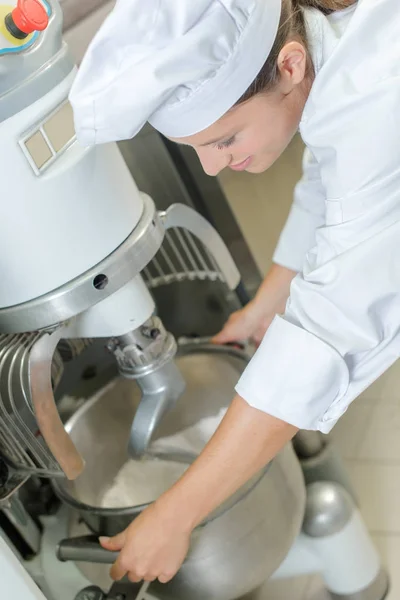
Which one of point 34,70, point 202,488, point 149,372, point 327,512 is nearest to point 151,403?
point 149,372

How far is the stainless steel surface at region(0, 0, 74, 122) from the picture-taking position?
21.8 inches

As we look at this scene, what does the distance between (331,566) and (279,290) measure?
362mm

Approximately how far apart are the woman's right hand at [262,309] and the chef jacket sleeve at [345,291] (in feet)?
0.94

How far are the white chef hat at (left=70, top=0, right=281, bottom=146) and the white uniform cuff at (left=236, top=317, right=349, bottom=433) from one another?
221mm

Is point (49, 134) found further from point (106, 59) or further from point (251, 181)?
point (251, 181)

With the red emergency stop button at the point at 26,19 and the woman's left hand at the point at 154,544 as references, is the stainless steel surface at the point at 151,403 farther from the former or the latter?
the red emergency stop button at the point at 26,19

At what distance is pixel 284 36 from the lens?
585 mm

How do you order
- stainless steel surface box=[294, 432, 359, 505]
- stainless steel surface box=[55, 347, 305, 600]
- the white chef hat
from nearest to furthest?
1. the white chef hat
2. stainless steel surface box=[55, 347, 305, 600]
3. stainless steel surface box=[294, 432, 359, 505]

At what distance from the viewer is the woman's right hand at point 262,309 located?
0.93 metres

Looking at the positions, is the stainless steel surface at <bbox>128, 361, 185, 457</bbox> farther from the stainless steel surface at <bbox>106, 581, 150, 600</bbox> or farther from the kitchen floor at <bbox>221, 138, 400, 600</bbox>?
the kitchen floor at <bbox>221, 138, 400, 600</bbox>

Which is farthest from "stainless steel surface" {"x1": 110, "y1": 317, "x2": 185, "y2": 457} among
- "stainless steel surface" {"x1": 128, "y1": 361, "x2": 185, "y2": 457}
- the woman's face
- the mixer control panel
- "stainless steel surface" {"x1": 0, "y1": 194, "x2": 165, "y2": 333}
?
the mixer control panel

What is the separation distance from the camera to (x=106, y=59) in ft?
1.69

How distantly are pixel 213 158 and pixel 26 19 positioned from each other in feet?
0.63

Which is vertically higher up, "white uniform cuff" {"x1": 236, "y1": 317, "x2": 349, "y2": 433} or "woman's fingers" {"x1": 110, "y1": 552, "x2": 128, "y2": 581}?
"white uniform cuff" {"x1": 236, "y1": 317, "x2": 349, "y2": 433}
